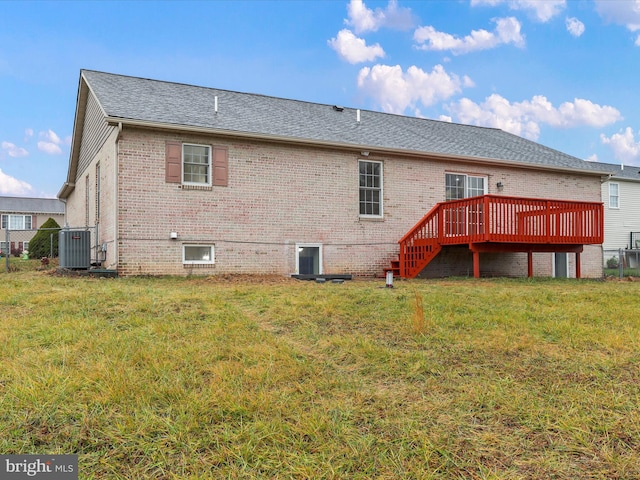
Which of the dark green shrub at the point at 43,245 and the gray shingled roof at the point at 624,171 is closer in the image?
the dark green shrub at the point at 43,245

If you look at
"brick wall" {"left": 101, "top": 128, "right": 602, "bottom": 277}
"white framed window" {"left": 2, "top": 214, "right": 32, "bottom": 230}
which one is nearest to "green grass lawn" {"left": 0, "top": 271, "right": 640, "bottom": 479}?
"brick wall" {"left": 101, "top": 128, "right": 602, "bottom": 277}

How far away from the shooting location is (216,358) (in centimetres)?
411

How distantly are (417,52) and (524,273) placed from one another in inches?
355

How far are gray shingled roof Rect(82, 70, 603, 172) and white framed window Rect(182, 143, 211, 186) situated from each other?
0.64 m

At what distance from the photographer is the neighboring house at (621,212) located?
82.1 feet

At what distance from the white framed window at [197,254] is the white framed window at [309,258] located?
2409 mm

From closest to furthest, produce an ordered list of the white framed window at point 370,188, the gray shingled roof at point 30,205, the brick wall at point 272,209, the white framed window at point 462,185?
the brick wall at point 272,209 < the white framed window at point 370,188 < the white framed window at point 462,185 < the gray shingled roof at point 30,205

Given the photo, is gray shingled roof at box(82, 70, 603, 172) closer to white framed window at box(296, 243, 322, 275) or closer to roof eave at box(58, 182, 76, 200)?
white framed window at box(296, 243, 322, 275)

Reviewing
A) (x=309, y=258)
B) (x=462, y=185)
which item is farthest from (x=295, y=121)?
(x=462, y=185)

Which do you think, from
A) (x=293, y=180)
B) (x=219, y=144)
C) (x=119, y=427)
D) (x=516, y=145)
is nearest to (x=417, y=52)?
(x=516, y=145)

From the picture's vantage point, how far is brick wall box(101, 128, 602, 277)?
Result: 11.4m

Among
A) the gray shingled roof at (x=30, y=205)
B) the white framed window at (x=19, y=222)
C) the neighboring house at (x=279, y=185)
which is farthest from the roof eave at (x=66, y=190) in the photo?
the white framed window at (x=19, y=222)

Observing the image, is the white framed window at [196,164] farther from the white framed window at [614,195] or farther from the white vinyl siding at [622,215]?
the white framed window at [614,195]

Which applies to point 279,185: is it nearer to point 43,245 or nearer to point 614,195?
point 43,245
